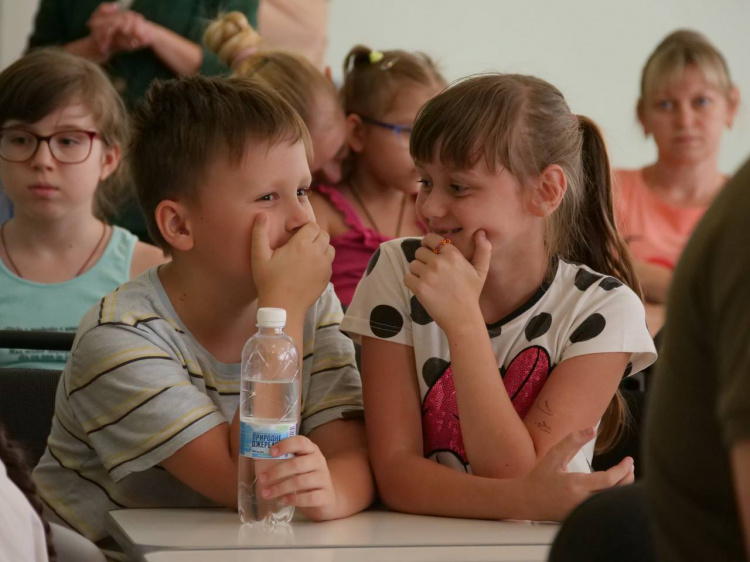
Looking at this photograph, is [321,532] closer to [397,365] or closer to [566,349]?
[397,365]

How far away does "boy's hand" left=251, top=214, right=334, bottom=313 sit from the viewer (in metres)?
1.46

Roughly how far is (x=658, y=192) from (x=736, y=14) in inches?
64.2

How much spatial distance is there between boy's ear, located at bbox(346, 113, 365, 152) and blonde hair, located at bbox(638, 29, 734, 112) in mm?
1287

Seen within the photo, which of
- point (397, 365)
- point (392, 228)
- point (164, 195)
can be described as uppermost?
point (164, 195)

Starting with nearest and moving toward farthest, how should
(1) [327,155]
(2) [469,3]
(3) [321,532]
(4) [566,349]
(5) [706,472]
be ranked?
1. (5) [706,472]
2. (3) [321,532]
3. (4) [566,349]
4. (1) [327,155]
5. (2) [469,3]

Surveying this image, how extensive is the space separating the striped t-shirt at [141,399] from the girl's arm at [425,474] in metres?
0.09

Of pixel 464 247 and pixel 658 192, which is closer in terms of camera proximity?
pixel 464 247

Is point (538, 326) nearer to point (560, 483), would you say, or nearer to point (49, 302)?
point (560, 483)

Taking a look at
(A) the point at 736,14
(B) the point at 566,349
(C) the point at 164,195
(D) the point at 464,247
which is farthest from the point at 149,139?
(A) the point at 736,14

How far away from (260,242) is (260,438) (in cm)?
40

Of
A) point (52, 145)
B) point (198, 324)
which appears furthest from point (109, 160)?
point (198, 324)

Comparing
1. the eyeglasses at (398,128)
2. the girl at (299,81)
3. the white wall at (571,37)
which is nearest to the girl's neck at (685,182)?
the white wall at (571,37)

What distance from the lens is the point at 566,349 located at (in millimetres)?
1482

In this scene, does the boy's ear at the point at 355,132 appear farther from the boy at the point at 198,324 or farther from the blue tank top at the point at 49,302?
the boy at the point at 198,324
